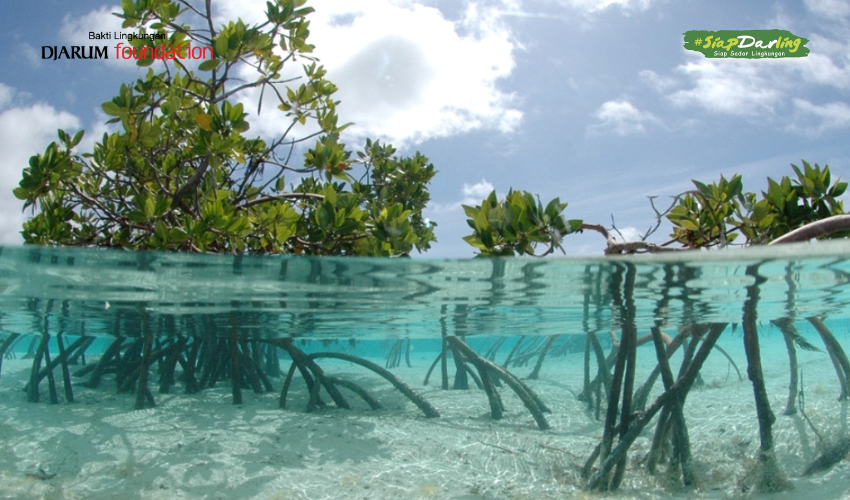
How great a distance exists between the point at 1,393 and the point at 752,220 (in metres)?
10.8

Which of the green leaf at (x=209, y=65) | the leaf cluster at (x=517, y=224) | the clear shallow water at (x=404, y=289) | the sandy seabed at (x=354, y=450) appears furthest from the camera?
the clear shallow water at (x=404, y=289)

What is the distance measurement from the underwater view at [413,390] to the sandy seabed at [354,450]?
0.08 feet

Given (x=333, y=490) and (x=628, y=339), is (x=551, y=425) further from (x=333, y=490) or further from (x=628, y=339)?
(x=333, y=490)

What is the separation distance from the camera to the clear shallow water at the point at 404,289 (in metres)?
4.27

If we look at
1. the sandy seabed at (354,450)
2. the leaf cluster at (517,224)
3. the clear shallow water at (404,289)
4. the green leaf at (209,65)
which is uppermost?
the green leaf at (209,65)

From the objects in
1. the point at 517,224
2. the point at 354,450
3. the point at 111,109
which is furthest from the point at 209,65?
the point at 354,450

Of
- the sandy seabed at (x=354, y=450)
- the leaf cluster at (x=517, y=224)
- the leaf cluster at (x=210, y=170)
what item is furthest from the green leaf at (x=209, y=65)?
the sandy seabed at (x=354, y=450)

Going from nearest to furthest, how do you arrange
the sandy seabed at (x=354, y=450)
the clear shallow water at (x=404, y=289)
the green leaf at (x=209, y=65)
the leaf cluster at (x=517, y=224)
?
the leaf cluster at (x=517, y=224)
the green leaf at (x=209, y=65)
the sandy seabed at (x=354, y=450)
the clear shallow water at (x=404, y=289)

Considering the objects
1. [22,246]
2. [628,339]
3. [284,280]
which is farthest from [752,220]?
[22,246]

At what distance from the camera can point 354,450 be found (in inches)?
178

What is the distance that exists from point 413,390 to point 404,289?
1764 mm

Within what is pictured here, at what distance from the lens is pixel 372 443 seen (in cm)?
471

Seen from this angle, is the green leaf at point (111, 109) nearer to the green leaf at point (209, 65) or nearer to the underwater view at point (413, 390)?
the green leaf at point (209, 65)

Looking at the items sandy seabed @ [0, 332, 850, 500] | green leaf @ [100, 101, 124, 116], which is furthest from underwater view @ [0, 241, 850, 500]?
green leaf @ [100, 101, 124, 116]
